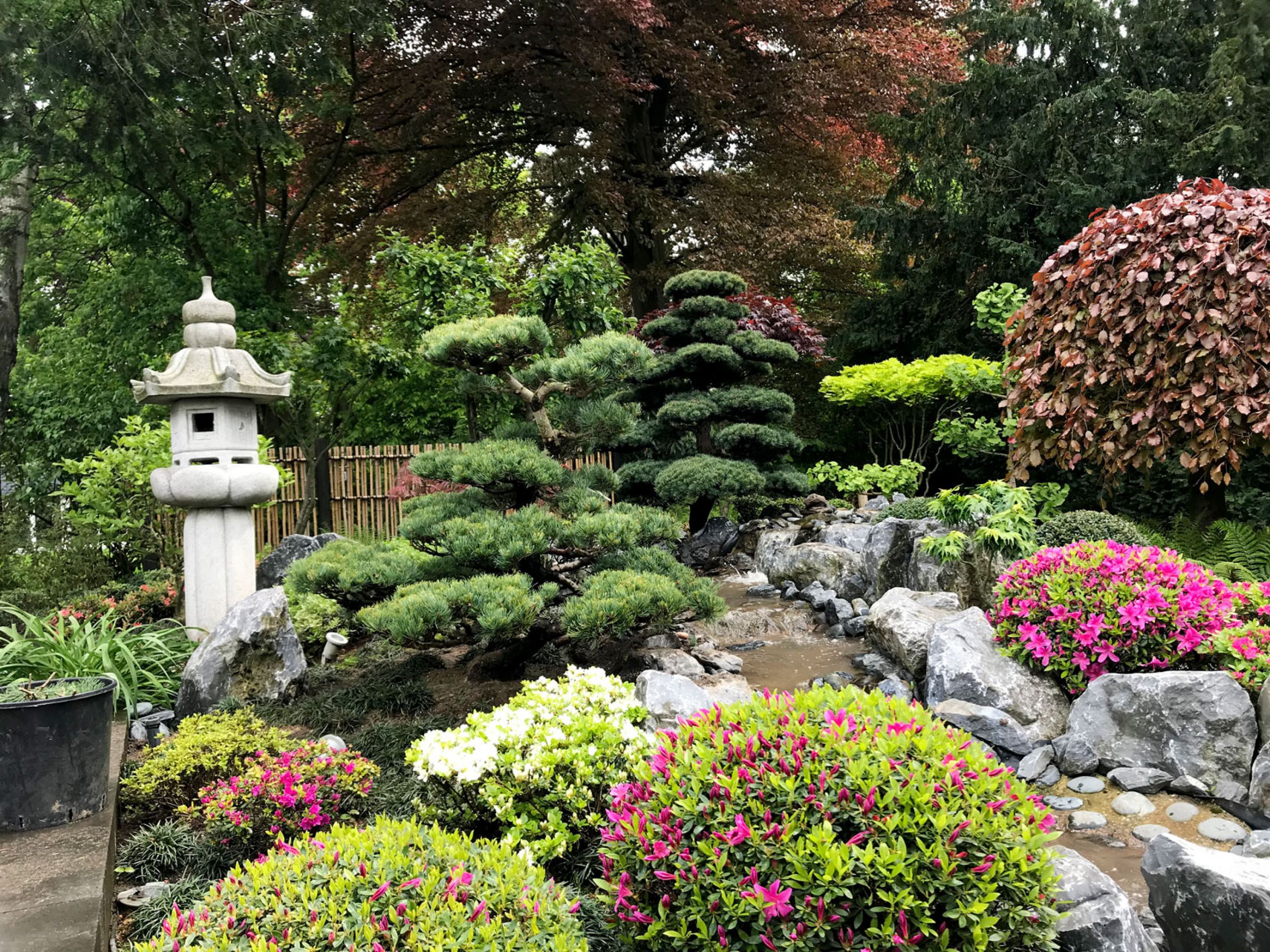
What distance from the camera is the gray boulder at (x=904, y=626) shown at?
4594mm

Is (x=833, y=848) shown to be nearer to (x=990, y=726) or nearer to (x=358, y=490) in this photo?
(x=990, y=726)

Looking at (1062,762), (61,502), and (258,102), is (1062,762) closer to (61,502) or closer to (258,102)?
(258,102)

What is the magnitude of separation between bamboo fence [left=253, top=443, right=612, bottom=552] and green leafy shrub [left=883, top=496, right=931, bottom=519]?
12.2 feet

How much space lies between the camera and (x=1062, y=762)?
3.64m

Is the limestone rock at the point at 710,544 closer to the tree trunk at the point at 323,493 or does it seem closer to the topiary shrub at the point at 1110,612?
the topiary shrub at the point at 1110,612

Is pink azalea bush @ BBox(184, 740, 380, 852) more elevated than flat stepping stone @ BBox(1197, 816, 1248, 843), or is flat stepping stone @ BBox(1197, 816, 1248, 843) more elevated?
pink azalea bush @ BBox(184, 740, 380, 852)

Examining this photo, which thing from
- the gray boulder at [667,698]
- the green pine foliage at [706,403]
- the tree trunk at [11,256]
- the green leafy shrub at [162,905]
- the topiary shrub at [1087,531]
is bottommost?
the green leafy shrub at [162,905]

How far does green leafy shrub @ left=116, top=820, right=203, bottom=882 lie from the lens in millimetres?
2879

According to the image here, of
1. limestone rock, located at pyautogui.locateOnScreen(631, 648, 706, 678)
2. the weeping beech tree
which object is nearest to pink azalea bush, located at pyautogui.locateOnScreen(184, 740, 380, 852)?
the weeping beech tree

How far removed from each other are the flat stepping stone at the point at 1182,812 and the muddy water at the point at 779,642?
5.76ft

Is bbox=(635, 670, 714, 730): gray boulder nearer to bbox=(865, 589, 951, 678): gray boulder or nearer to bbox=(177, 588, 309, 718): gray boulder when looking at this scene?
bbox=(865, 589, 951, 678): gray boulder

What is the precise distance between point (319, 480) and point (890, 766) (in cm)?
918

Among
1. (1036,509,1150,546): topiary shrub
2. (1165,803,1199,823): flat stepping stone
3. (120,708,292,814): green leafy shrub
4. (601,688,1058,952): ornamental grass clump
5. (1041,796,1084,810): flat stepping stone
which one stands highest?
(1036,509,1150,546): topiary shrub

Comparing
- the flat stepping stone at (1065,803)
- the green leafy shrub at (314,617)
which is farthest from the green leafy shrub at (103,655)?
the flat stepping stone at (1065,803)
